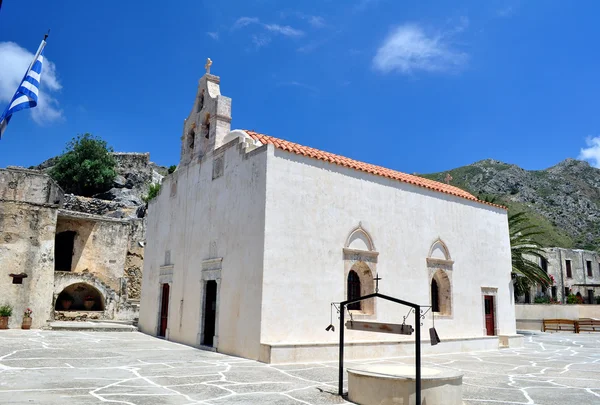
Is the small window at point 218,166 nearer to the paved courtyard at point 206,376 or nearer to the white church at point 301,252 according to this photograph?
the white church at point 301,252

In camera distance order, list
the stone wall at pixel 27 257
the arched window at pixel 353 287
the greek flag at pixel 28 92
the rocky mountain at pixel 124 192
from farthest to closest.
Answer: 1. the rocky mountain at pixel 124 192
2. the stone wall at pixel 27 257
3. the arched window at pixel 353 287
4. the greek flag at pixel 28 92

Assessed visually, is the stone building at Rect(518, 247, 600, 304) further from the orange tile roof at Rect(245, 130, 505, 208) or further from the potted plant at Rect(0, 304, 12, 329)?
the potted plant at Rect(0, 304, 12, 329)

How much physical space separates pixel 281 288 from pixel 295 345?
1375 mm

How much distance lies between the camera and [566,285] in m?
40.4

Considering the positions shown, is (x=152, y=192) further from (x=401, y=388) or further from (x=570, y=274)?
(x=570, y=274)

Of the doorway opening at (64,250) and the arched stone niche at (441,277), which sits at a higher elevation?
the doorway opening at (64,250)

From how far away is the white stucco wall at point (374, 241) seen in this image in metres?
11.5

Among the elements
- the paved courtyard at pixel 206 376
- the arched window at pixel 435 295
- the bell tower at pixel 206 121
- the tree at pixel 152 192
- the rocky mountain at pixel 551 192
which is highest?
the rocky mountain at pixel 551 192

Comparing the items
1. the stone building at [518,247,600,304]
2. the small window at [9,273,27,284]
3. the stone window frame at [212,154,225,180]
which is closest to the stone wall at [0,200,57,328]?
the small window at [9,273,27,284]

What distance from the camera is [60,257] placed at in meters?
25.5

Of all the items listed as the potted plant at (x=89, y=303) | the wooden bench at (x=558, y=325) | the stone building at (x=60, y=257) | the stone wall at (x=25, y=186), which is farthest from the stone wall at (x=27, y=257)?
the wooden bench at (x=558, y=325)

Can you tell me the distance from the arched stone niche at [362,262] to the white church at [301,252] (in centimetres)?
4

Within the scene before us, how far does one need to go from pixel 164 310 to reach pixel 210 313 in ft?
12.1

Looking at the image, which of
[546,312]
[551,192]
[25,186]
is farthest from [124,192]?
[551,192]
